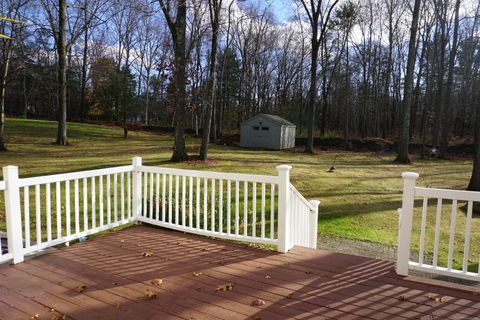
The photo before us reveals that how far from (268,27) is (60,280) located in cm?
3319

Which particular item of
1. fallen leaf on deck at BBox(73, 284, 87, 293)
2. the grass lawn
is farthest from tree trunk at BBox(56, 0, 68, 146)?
fallen leaf on deck at BBox(73, 284, 87, 293)

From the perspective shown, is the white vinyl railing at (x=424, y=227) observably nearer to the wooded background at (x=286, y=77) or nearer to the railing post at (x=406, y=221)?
the railing post at (x=406, y=221)

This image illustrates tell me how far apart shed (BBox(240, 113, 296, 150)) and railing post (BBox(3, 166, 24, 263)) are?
821 inches

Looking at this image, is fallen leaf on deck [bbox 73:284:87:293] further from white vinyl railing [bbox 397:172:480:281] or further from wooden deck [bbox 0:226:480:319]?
white vinyl railing [bbox 397:172:480:281]

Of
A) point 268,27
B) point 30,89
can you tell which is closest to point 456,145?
point 268,27

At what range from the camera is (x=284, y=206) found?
3.97m

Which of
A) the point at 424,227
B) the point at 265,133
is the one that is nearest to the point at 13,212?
the point at 424,227

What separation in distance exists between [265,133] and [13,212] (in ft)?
69.5

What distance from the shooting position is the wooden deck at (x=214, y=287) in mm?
2732

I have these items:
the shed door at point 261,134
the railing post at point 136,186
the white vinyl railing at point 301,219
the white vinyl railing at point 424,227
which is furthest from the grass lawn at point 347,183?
the shed door at point 261,134

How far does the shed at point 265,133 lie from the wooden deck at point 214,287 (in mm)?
19943

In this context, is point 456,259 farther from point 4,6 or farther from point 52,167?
point 4,6

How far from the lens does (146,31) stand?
112 ft

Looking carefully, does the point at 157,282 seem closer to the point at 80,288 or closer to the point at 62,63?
the point at 80,288
